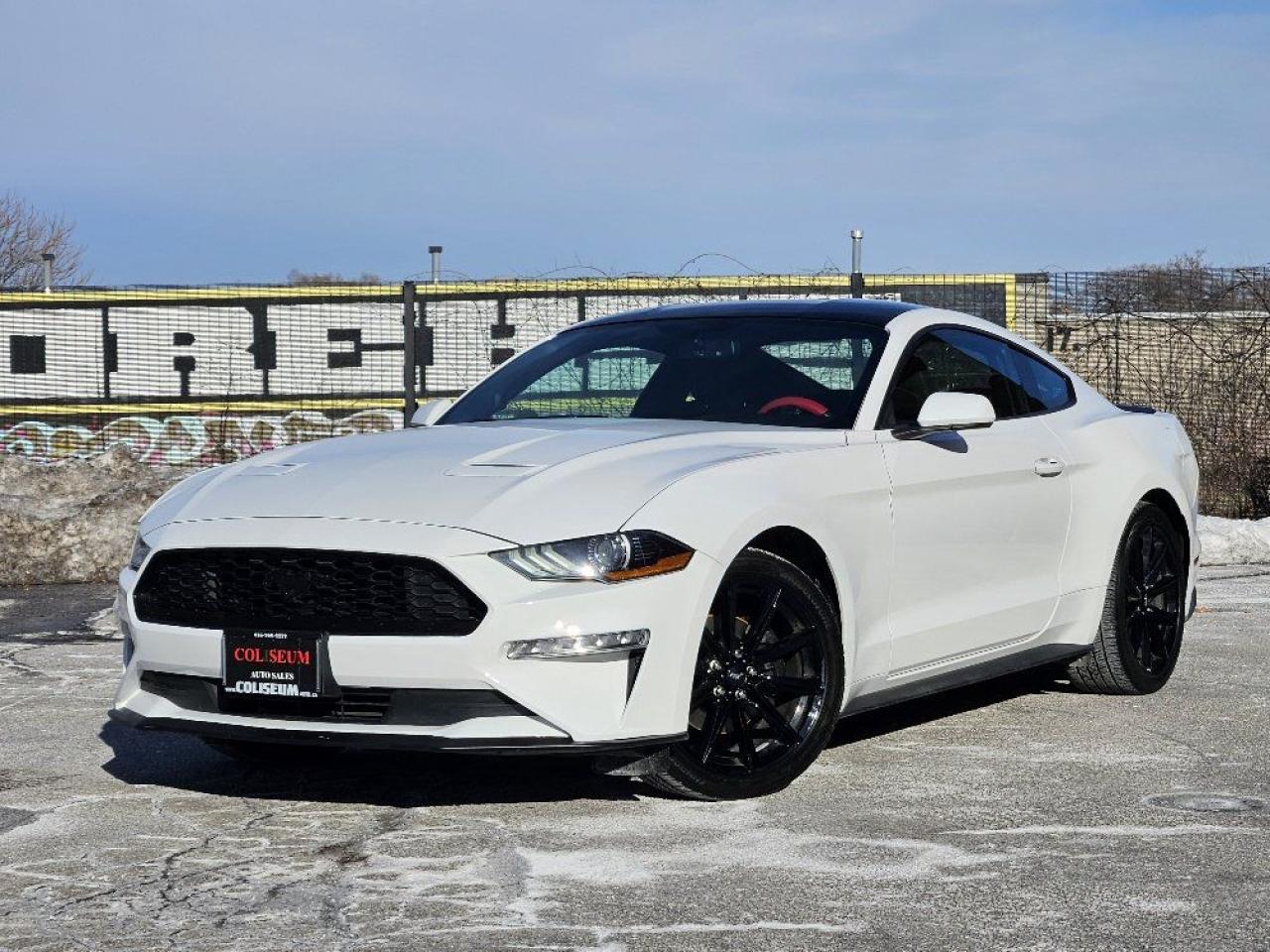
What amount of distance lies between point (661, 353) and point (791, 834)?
7.18 ft

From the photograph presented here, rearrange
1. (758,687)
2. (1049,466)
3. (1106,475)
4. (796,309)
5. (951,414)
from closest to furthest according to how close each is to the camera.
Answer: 1. (758,687)
2. (951,414)
3. (796,309)
4. (1049,466)
5. (1106,475)

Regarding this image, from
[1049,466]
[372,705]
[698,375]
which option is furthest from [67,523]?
→ [372,705]

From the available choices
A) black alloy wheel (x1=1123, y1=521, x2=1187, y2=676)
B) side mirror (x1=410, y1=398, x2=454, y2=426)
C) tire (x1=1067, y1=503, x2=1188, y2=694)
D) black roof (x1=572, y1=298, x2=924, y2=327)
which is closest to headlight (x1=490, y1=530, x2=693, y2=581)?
black roof (x1=572, y1=298, x2=924, y2=327)

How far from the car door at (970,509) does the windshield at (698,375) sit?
23 cm

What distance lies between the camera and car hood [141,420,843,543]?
5059 millimetres

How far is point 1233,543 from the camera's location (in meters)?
13.5

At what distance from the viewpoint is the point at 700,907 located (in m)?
4.27

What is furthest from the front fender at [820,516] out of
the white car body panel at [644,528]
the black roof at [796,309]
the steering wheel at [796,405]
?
the black roof at [796,309]

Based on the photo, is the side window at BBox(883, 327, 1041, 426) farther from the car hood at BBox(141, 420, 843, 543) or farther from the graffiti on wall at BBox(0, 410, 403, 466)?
the graffiti on wall at BBox(0, 410, 403, 466)

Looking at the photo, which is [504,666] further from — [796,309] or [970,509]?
[796,309]

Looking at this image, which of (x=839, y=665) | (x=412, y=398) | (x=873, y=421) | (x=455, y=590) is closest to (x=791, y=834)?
(x=839, y=665)

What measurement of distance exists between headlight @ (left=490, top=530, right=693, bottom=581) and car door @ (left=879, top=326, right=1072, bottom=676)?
1.19m

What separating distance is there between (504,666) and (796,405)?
1.75m

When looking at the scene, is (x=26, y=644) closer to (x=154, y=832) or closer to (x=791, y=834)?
(x=154, y=832)
